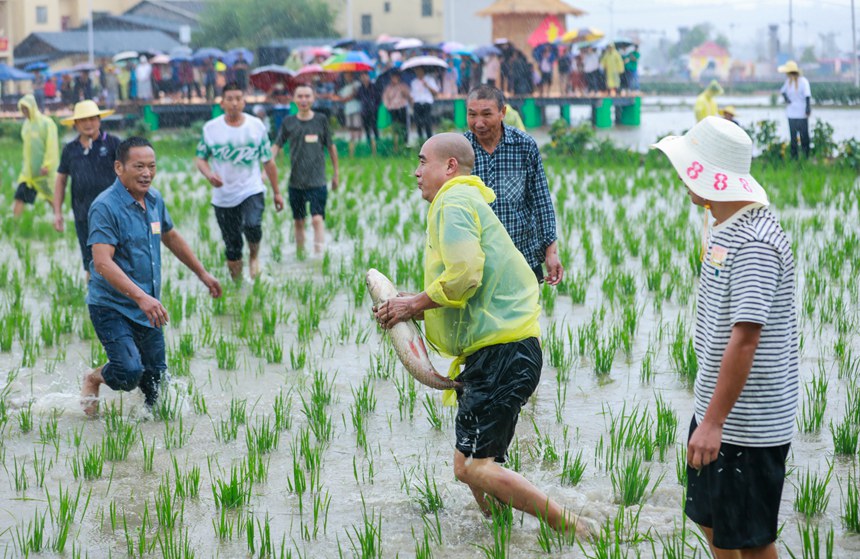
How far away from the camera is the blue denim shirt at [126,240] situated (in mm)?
5141

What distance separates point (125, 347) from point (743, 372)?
3.21 m

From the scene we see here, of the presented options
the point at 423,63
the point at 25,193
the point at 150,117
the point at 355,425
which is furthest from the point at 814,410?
the point at 150,117

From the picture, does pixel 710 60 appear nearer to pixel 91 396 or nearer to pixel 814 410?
pixel 814 410

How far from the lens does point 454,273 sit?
11.7 feet

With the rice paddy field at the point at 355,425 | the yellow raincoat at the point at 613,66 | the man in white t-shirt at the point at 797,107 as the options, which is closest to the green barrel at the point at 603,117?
the yellow raincoat at the point at 613,66

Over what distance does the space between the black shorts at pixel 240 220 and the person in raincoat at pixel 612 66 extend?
71.4 feet

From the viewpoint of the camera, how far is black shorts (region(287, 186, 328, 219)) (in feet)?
32.3

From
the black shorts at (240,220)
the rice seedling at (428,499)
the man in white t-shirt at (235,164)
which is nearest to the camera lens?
the rice seedling at (428,499)

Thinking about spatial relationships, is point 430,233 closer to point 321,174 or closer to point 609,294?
point 609,294

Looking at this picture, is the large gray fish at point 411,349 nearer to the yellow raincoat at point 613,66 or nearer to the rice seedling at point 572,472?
the rice seedling at point 572,472

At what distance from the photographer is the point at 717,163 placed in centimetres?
308

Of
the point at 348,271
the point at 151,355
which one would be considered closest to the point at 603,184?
the point at 348,271

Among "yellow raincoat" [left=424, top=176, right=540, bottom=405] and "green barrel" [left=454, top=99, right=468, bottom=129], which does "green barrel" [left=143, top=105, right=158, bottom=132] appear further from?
"yellow raincoat" [left=424, top=176, right=540, bottom=405]

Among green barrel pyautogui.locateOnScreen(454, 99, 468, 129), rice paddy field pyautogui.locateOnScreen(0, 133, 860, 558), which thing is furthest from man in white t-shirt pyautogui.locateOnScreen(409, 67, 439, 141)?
rice paddy field pyautogui.locateOnScreen(0, 133, 860, 558)
